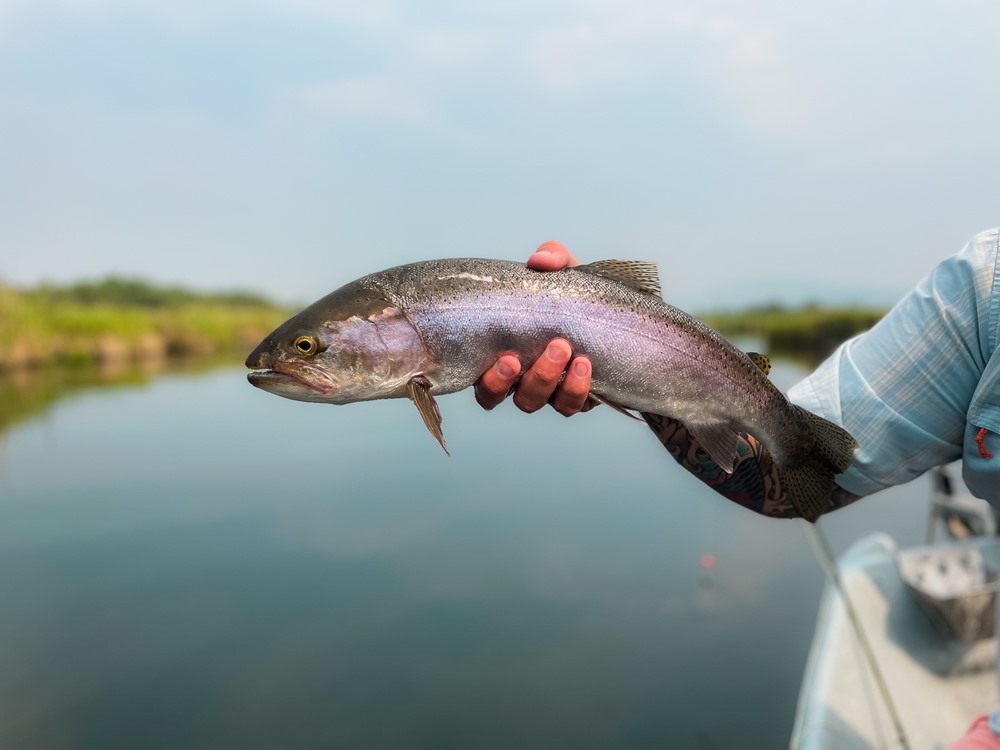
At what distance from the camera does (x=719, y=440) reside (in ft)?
8.16

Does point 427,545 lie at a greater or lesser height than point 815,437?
lesser

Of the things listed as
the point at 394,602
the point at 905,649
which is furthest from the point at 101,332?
the point at 905,649

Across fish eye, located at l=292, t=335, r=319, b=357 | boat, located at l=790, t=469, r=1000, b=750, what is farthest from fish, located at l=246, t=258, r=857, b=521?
boat, located at l=790, t=469, r=1000, b=750

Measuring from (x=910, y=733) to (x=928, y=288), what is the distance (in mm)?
4398

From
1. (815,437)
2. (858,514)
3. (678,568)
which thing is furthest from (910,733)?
(858,514)

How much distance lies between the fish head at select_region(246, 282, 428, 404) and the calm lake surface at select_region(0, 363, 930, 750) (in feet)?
6.19

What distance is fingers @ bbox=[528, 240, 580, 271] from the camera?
224cm

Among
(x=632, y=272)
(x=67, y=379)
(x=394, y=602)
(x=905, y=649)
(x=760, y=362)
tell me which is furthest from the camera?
(x=67, y=379)

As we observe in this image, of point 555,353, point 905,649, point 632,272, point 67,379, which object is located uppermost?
point 632,272

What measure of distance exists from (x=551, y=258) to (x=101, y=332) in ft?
136

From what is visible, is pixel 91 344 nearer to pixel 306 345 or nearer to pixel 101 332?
pixel 101 332

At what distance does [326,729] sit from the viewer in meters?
8.58

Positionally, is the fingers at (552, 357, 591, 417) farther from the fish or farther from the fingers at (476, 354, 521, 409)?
the fingers at (476, 354, 521, 409)

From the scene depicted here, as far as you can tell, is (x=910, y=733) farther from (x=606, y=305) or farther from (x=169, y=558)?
(x=169, y=558)
